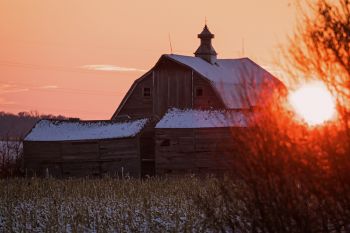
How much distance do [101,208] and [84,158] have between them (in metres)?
20.7

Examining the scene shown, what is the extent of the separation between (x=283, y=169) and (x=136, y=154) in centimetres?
2717

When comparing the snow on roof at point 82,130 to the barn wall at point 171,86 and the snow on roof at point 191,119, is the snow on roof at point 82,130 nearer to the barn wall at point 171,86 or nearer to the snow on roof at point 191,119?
the snow on roof at point 191,119

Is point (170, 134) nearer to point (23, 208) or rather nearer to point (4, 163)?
point (4, 163)

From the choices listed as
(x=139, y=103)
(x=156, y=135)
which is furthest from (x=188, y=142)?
(x=139, y=103)

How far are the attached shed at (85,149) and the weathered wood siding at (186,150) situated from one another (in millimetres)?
1523

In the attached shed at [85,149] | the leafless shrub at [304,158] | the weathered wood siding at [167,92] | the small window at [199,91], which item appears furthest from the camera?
the small window at [199,91]

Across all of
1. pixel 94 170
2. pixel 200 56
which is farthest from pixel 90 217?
pixel 200 56

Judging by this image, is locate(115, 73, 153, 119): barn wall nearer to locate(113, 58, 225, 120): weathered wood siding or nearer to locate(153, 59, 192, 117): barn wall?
locate(113, 58, 225, 120): weathered wood siding

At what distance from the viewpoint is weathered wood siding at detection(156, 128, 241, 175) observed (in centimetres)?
3403

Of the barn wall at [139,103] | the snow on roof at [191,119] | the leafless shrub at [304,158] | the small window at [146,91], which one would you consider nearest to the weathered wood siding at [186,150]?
the snow on roof at [191,119]

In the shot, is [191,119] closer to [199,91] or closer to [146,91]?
[199,91]

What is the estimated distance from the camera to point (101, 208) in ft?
57.9

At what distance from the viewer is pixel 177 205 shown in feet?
57.9

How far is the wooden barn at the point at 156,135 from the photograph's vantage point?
34.5m
